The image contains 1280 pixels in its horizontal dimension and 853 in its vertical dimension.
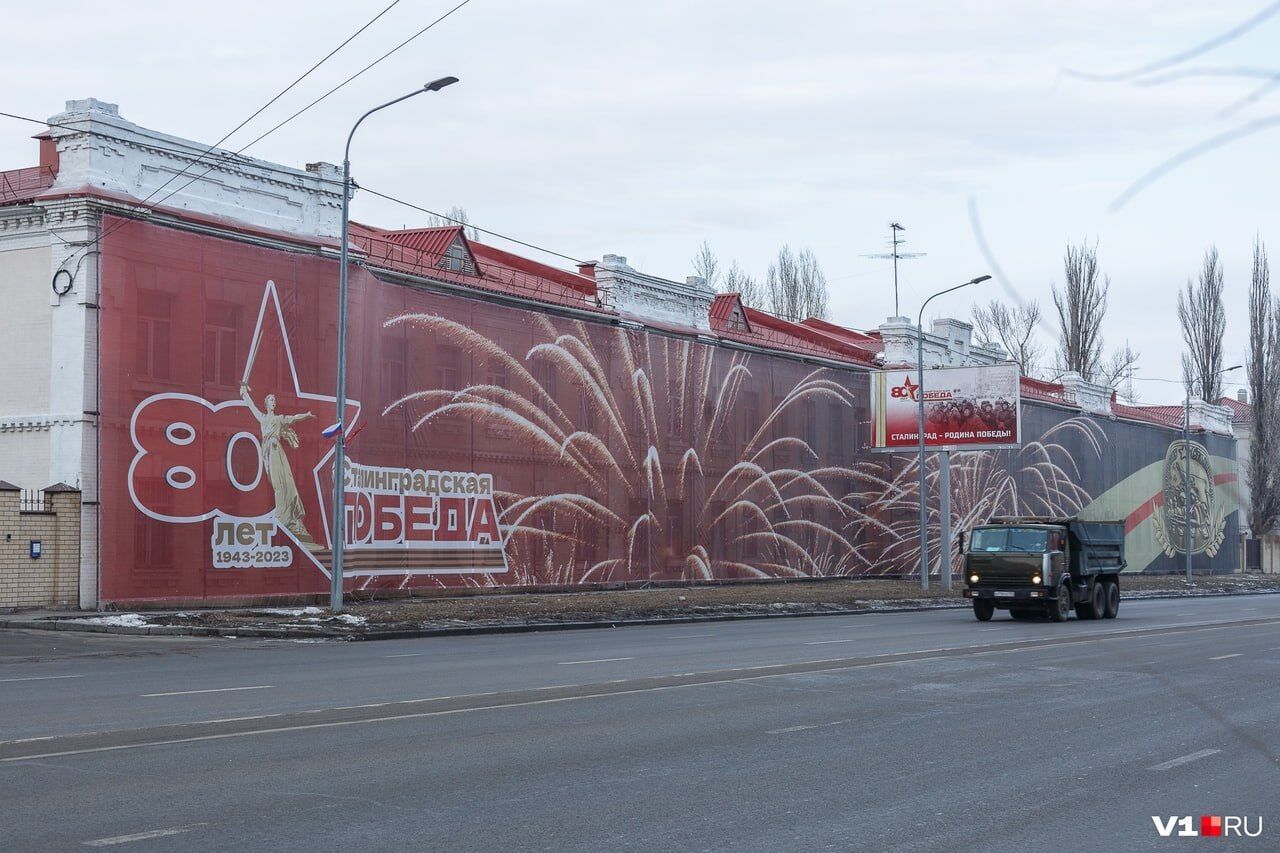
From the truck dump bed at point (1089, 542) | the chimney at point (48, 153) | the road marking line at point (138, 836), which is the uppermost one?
the chimney at point (48, 153)

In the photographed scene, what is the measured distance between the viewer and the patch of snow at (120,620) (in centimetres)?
2470

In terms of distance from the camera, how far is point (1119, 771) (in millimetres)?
9805

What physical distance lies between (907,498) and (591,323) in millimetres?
21611

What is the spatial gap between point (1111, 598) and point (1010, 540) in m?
3.63

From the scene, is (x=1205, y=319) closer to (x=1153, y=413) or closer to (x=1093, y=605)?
(x=1093, y=605)

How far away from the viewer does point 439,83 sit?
86.9 feet

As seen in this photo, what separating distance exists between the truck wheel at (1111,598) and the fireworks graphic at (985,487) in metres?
20.1

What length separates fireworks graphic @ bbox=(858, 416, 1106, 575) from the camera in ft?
191

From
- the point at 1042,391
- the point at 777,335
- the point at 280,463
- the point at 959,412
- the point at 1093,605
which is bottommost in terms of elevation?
the point at 1093,605

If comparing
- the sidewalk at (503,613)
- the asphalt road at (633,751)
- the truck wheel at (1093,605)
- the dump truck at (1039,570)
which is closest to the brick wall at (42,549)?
the sidewalk at (503,613)

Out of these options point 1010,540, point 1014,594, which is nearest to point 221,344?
point 1010,540

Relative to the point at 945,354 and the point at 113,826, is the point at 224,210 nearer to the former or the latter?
the point at 113,826

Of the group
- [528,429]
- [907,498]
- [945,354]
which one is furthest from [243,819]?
[945,354]

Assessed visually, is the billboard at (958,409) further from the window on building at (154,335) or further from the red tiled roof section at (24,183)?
the red tiled roof section at (24,183)
